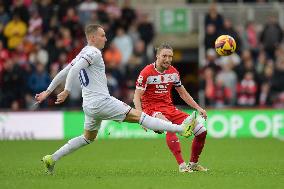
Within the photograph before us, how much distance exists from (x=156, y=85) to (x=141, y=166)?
1981mm

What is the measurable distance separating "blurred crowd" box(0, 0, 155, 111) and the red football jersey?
1075 centimetres

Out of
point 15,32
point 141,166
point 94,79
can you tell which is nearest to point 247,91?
point 15,32

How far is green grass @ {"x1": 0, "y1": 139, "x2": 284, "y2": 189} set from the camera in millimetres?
12070

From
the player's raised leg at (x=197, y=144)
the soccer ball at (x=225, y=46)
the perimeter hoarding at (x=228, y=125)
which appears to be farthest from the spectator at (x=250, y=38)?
the player's raised leg at (x=197, y=144)

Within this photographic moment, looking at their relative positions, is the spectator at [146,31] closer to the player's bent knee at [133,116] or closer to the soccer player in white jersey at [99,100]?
the soccer player in white jersey at [99,100]

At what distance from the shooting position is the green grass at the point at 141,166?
39.6ft

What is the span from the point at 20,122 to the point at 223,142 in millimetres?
6151

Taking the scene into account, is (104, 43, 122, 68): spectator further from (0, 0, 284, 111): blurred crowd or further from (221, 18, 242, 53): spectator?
(221, 18, 242, 53): spectator

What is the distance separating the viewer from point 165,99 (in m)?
14.2

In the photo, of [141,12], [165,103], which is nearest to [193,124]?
[165,103]

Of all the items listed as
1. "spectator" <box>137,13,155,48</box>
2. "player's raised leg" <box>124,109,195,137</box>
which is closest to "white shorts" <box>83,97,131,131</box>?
"player's raised leg" <box>124,109,195,137</box>

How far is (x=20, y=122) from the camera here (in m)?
24.0

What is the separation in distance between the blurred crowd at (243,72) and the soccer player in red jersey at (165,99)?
10571 millimetres

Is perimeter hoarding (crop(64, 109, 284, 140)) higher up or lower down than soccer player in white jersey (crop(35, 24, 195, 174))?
lower down
